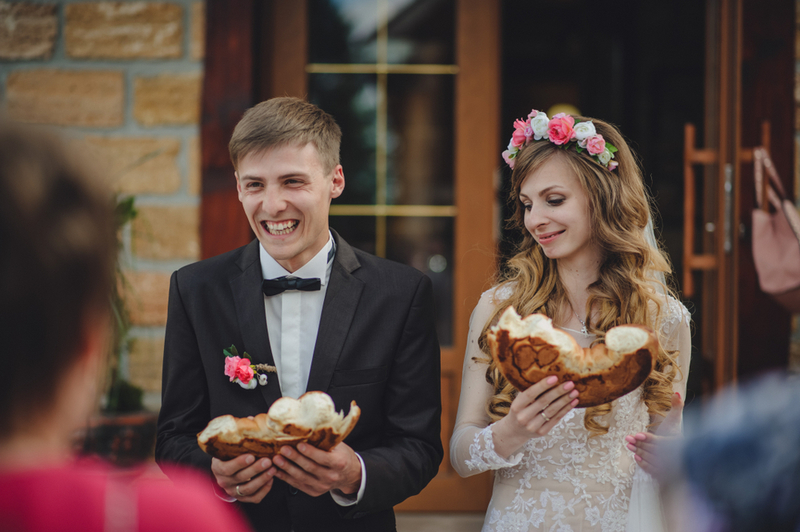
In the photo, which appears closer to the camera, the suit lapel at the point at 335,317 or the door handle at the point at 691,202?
the suit lapel at the point at 335,317

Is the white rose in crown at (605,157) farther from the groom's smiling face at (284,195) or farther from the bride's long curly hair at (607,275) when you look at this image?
the groom's smiling face at (284,195)

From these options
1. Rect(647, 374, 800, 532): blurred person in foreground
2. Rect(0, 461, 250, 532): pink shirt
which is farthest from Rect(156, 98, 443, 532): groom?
Rect(647, 374, 800, 532): blurred person in foreground

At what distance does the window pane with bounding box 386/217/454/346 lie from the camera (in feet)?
12.1

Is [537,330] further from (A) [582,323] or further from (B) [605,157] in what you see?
(B) [605,157]

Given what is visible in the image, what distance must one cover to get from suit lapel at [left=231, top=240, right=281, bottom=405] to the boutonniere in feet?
0.07

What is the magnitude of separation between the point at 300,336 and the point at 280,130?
0.57 m

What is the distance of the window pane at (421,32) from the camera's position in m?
3.62

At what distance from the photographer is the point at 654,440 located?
5.43 feet

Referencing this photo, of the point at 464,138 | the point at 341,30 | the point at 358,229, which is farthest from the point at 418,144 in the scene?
the point at 341,30

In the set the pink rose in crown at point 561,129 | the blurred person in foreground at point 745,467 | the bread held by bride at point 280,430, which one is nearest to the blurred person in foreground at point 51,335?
the blurred person in foreground at point 745,467

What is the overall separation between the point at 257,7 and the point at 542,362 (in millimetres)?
2663

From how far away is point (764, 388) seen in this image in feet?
2.22

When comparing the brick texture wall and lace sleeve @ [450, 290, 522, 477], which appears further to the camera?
the brick texture wall

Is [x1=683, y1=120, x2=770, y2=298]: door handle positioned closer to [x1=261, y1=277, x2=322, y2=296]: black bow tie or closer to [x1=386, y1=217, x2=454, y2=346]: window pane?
[x1=386, y1=217, x2=454, y2=346]: window pane
